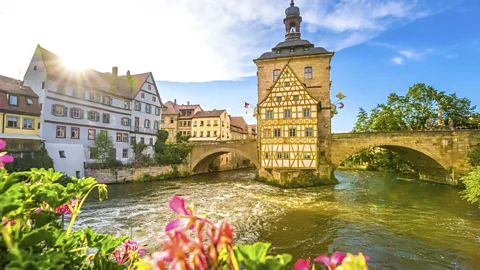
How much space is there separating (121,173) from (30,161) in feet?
22.2

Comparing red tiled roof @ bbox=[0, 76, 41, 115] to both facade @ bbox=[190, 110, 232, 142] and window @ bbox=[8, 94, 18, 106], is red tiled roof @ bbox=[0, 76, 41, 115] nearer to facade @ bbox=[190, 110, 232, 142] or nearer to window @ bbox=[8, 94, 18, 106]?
window @ bbox=[8, 94, 18, 106]

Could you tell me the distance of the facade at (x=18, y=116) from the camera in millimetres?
16938

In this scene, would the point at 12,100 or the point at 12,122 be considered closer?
the point at 12,122

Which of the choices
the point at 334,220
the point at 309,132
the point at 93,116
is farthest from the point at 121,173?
the point at 334,220

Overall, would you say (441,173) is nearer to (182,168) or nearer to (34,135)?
(182,168)

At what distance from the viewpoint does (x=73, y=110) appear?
21.2 meters

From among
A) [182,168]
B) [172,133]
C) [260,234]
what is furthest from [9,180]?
[172,133]

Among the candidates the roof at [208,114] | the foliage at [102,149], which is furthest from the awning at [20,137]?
the roof at [208,114]

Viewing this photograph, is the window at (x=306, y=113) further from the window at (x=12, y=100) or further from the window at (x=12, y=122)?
the window at (x=12, y=100)

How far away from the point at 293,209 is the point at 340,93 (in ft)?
49.3

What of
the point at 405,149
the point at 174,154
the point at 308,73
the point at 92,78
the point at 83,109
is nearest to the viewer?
the point at 405,149

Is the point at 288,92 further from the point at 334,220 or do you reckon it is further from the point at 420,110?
the point at 420,110

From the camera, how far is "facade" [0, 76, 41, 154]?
55.6 feet

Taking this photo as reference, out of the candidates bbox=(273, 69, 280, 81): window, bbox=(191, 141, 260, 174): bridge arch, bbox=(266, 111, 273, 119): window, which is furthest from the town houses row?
bbox=(273, 69, 280, 81): window
